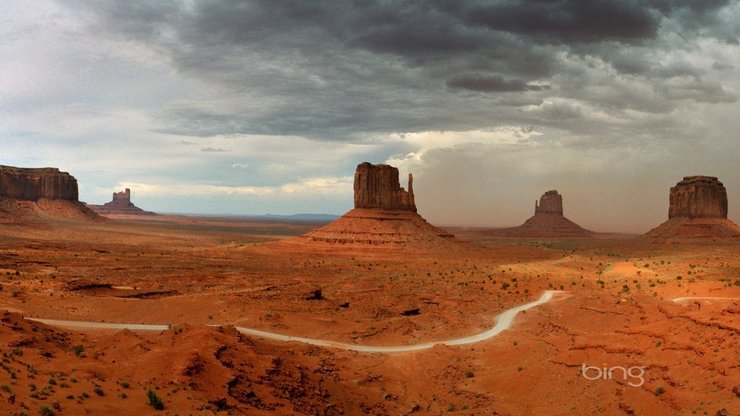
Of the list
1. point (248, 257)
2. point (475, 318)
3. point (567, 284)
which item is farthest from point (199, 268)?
point (567, 284)

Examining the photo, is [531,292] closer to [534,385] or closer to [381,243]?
[534,385]

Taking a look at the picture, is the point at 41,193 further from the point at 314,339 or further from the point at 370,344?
the point at 370,344

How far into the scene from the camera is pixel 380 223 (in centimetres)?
10488

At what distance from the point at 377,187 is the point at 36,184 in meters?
123

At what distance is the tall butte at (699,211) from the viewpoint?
442ft

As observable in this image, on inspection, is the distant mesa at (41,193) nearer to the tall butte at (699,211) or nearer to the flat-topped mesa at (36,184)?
the flat-topped mesa at (36,184)

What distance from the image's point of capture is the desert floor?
818 inches

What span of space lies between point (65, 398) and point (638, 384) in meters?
25.0

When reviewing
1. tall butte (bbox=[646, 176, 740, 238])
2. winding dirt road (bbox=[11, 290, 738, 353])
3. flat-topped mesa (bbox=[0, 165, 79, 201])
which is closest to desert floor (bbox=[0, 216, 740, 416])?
winding dirt road (bbox=[11, 290, 738, 353])

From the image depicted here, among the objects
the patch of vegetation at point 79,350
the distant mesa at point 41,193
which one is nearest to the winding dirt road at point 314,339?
the patch of vegetation at point 79,350

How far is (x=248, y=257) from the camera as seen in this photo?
292 feet

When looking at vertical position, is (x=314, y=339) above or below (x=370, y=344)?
above

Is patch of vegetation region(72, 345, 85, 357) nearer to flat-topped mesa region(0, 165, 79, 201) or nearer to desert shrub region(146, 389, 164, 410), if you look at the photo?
desert shrub region(146, 389, 164, 410)

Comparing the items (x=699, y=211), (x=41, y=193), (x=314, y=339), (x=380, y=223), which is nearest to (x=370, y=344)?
(x=314, y=339)
